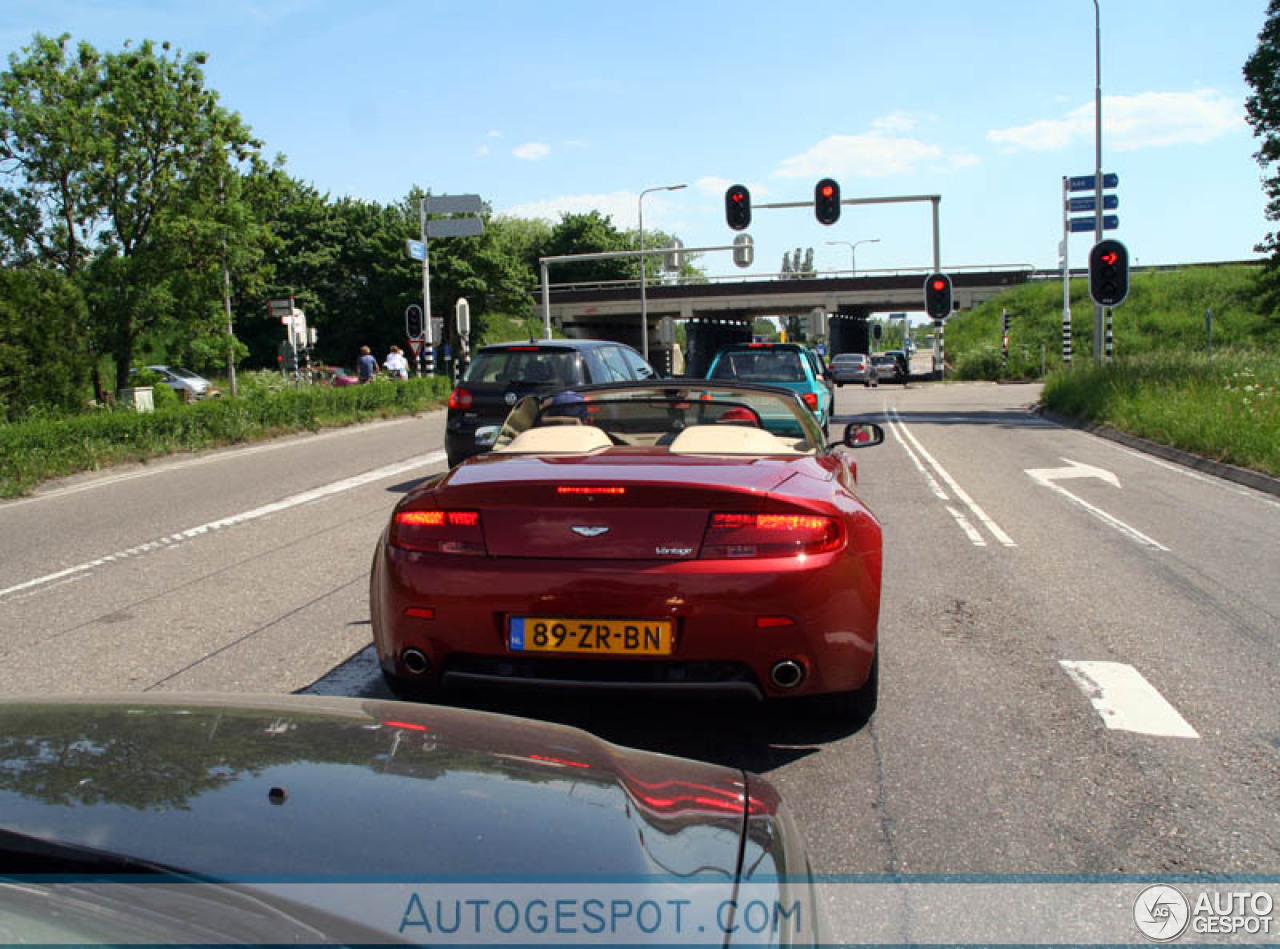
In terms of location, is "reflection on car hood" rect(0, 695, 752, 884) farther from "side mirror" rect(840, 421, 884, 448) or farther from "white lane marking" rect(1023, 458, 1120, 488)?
"white lane marking" rect(1023, 458, 1120, 488)

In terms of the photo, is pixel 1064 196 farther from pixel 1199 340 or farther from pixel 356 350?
pixel 356 350

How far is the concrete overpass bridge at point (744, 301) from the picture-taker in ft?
227

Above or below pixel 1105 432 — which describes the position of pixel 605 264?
above

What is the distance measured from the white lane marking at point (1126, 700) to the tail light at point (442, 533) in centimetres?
258

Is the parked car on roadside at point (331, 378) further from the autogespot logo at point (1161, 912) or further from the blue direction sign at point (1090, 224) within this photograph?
the autogespot logo at point (1161, 912)

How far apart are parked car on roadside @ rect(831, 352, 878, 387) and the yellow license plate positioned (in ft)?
154

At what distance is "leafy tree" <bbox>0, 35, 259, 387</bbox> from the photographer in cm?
2344

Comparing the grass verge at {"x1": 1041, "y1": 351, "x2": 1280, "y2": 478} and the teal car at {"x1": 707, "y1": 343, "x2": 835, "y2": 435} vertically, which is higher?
the teal car at {"x1": 707, "y1": 343, "x2": 835, "y2": 435}

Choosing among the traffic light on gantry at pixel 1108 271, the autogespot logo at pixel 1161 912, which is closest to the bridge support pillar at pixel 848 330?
the traffic light on gantry at pixel 1108 271

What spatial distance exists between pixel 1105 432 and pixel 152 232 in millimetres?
19898

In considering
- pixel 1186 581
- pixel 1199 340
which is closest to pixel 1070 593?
pixel 1186 581

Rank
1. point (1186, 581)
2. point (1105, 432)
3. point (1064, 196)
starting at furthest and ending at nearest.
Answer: point (1064, 196)
point (1105, 432)
point (1186, 581)

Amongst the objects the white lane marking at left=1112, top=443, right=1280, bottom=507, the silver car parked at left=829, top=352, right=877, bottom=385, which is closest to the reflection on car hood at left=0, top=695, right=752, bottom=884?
the white lane marking at left=1112, top=443, right=1280, bottom=507

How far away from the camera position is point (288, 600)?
22.9 feet
